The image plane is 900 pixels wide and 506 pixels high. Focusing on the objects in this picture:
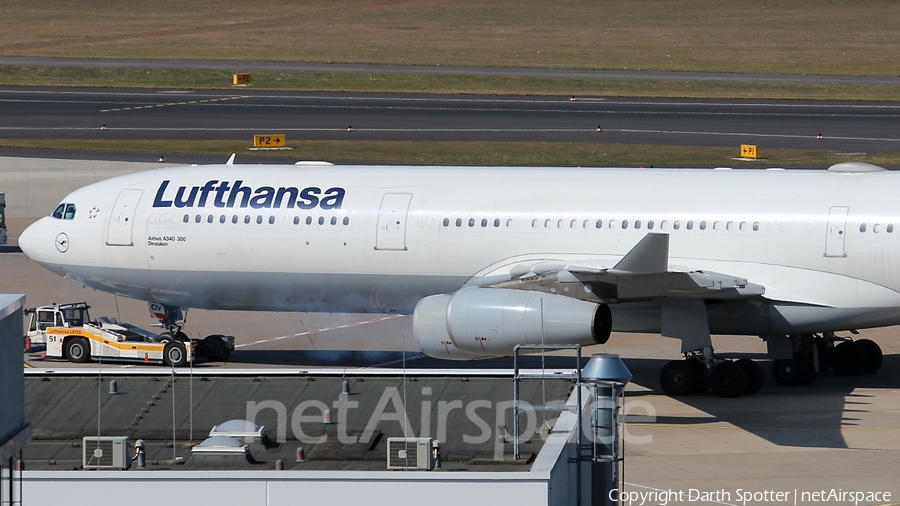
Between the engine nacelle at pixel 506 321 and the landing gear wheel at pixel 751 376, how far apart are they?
14.8 feet

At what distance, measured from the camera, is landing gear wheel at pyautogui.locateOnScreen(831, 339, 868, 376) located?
114 ft

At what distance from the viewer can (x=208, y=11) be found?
16300cm

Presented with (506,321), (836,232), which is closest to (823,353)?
(836,232)

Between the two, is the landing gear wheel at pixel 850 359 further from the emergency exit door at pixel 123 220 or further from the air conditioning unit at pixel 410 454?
the air conditioning unit at pixel 410 454

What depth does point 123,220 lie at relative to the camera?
35.3 metres

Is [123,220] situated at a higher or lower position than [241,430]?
higher

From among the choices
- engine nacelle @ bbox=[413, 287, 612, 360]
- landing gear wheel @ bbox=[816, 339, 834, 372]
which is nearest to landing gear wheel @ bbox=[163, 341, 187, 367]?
engine nacelle @ bbox=[413, 287, 612, 360]

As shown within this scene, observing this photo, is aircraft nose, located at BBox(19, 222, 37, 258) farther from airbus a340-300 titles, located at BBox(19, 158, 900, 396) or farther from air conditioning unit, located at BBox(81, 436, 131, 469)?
air conditioning unit, located at BBox(81, 436, 131, 469)

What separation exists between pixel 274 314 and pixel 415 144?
32.7 meters

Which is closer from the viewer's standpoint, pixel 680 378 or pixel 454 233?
pixel 680 378

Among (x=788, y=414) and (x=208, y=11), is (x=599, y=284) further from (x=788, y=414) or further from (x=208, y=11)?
(x=208, y=11)

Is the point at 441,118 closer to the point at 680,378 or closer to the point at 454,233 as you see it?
the point at 454,233

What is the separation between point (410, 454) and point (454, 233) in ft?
52.4

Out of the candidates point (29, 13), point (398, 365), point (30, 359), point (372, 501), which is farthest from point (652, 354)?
point (29, 13)
